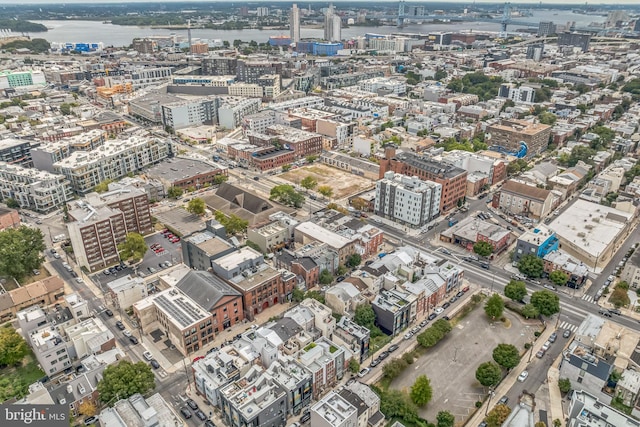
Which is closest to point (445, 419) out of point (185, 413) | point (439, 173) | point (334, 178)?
point (185, 413)

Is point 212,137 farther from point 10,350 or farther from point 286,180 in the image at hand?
point 10,350

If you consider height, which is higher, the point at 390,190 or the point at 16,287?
the point at 390,190

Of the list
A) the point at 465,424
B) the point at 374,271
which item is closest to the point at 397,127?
the point at 374,271

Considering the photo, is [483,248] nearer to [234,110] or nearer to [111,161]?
[111,161]

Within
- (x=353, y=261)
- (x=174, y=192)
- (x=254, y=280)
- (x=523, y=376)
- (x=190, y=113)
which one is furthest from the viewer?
(x=190, y=113)

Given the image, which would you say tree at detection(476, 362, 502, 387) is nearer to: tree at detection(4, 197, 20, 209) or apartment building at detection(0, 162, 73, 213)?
apartment building at detection(0, 162, 73, 213)

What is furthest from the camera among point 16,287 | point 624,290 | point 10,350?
point 16,287

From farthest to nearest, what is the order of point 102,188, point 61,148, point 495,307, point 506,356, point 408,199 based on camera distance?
point 61,148 → point 102,188 → point 408,199 → point 495,307 → point 506,356
